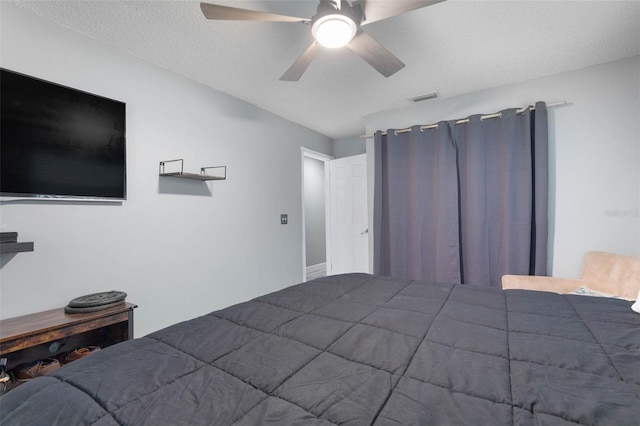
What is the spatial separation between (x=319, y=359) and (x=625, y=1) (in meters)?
2.67

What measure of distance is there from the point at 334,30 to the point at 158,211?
1.94 m

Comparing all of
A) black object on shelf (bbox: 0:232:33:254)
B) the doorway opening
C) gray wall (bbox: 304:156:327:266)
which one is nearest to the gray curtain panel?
the doorway opening

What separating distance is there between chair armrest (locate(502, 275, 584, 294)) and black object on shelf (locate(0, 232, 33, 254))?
10.4ft

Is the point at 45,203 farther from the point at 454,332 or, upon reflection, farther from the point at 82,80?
the point at 454,332

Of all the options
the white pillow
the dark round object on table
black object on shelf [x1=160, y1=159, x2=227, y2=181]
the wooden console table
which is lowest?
the wooden console table

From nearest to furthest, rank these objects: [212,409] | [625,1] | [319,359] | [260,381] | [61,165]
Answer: [212,409], [260,381], [319,359], [625,1], [61,165]

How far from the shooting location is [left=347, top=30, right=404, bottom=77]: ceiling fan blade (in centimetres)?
160

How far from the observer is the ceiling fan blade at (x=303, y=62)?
5.51 ft

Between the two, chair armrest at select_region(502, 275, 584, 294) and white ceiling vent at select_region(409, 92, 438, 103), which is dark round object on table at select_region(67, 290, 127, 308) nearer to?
chair armrest at select_region(502, 275, 584, 294)

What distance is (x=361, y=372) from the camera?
818 millimetres

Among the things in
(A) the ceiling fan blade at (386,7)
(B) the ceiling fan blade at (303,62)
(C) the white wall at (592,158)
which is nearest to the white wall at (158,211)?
(B) the ceiling fan blade at (303,62)

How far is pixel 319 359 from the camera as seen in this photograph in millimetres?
903

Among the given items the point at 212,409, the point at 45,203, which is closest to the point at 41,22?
the point at 45,203

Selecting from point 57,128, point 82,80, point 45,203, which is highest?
point 82,80
